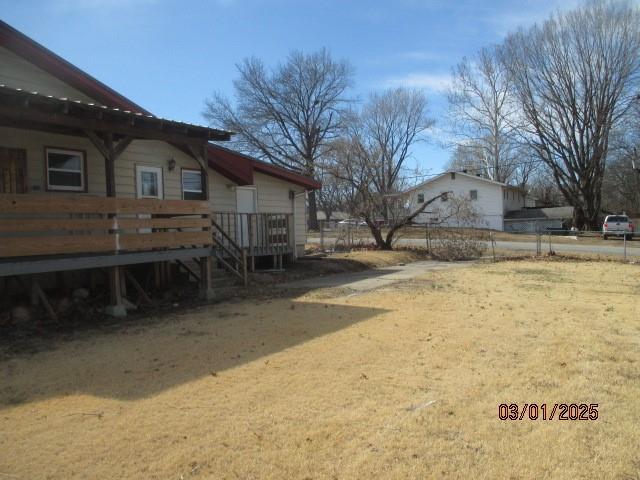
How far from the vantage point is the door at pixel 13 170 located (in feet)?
29.2

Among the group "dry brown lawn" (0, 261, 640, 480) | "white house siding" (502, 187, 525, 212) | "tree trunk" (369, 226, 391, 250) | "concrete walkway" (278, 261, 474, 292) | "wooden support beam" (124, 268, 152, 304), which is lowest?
"dry brown lawn" (0, 261, 640, 480)

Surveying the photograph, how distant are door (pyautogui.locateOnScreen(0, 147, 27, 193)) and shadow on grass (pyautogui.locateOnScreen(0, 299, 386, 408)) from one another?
3732 mm

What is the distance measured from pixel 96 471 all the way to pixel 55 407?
4.76 feet

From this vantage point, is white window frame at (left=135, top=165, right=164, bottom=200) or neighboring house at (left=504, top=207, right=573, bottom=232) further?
neighboring house at (left=504, top=207, right=573, bottom=232)

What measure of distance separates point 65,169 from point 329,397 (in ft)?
26.3

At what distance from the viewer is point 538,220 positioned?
4347cm

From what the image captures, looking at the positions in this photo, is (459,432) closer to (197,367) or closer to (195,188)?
(197,367)

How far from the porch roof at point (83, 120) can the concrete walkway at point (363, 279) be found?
412 cm

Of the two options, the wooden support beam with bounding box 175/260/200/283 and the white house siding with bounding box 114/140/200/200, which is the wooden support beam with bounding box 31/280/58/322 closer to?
the white house siding with bounding box 114/140/200/200

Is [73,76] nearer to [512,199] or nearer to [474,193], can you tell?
[474,193]

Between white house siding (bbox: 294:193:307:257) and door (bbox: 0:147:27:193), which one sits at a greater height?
door (bbox: 0:147:27:193)

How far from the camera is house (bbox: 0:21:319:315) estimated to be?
7.45 meters

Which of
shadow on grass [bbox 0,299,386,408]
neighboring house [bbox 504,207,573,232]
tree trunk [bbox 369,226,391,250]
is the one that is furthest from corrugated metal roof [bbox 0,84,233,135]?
neighboring house [bbox 504,207,573,232]

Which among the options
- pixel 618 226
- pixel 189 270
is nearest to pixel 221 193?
pixel 189 270
